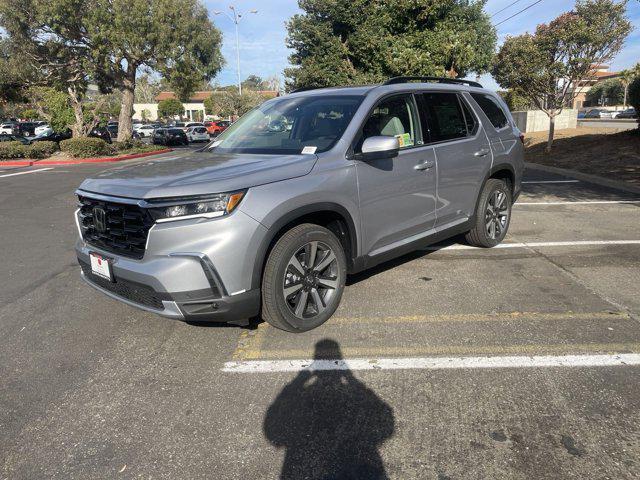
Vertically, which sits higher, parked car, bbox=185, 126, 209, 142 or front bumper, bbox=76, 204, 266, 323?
parked car, bbox=185, 126, 209, 142

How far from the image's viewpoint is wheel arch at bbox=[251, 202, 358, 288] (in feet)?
10.5

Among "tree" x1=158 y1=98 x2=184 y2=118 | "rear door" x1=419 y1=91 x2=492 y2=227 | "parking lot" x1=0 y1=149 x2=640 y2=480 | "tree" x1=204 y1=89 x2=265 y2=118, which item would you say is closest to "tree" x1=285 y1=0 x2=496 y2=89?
"rear door" x1=419 y1=91 x2=492 y2=227

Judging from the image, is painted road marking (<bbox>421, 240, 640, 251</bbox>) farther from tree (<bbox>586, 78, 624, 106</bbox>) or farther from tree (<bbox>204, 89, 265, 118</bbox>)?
tree (<bbox>586, 78, 624, 106</bbox>)

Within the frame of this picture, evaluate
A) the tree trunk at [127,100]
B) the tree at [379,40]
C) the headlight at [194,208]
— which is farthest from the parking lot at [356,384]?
the tree trunk at [127,100]

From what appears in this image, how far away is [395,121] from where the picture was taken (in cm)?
434

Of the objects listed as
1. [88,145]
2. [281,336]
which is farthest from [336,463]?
[88,145]

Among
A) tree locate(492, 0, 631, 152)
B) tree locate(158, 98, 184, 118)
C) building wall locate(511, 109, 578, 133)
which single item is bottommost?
building wall locate(511, 109, 578, 133)

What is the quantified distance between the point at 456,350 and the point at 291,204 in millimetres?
1556

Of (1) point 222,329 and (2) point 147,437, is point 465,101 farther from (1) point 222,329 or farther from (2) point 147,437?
(2) point 147,437

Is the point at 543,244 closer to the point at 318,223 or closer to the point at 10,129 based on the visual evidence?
the point at 318,223

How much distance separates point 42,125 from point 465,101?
44798 millimetres

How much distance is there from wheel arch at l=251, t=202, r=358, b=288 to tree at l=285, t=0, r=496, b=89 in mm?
16964

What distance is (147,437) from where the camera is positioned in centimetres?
261

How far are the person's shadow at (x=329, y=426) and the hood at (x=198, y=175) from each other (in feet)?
4.38
